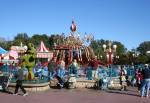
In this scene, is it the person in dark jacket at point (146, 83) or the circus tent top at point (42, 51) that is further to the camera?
the circus tent top at point (42, 51)

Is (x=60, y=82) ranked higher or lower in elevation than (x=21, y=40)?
lower

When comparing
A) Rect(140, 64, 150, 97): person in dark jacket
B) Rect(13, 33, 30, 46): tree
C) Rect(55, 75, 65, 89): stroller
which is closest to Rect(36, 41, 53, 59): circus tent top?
Rect(55, 75, 65, 89): stroller

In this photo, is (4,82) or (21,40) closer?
(4,82)

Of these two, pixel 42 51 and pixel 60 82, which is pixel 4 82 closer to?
pixel 60 82

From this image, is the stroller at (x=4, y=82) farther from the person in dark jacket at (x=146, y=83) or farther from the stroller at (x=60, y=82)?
the person in dark jacket at (x=146, y=83)

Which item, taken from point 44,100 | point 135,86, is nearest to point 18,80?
point 44,100

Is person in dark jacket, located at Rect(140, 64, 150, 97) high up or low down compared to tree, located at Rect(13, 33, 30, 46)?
down

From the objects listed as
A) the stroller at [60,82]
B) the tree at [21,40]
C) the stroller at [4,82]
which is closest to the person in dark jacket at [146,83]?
the stroller at [60,82]

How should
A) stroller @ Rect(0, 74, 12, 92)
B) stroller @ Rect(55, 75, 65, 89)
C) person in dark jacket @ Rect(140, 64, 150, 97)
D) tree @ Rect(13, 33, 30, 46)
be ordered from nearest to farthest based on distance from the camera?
person in dark jacket @ Rect(140, 64, 150, 97) → stroller @ Rect(0, 74, 12, 92) → stroller @ Rect(55, 75, 65, 89) → tree @ Rect(13, 33, 30, 46)

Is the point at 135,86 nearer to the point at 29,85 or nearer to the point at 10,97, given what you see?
the point at 29,85

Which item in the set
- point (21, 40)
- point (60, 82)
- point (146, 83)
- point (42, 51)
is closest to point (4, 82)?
point (60, 82)

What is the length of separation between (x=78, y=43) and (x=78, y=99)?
20.7 meters

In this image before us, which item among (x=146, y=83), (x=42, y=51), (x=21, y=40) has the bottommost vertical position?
(x=146, y=83)

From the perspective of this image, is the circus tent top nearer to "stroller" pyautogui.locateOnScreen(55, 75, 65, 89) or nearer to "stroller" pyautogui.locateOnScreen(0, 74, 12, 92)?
"stroller" pyautogui.locateOnScreen(55, 75, 65, 89)
